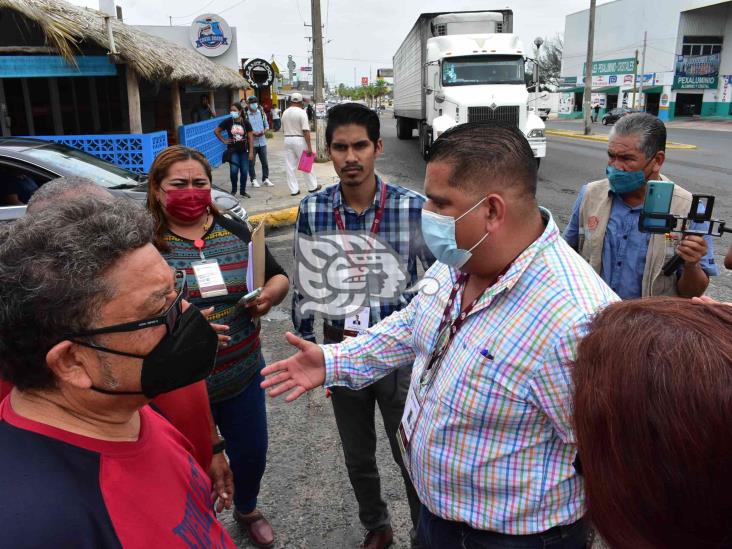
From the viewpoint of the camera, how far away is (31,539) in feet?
3.29

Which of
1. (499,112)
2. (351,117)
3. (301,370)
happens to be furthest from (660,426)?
(499,112)

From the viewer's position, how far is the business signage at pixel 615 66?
151ft

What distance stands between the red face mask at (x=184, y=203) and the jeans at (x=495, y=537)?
5.33ft

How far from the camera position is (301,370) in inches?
76.0

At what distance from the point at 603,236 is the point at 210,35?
21.3 metres

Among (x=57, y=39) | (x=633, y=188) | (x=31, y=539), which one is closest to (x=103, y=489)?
(x=31, y=539)

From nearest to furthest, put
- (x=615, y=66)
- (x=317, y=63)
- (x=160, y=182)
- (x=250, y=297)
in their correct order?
(x=250, y=297)
(x=160, y=182)
(x=317, y=63)
(x=615, y=66)

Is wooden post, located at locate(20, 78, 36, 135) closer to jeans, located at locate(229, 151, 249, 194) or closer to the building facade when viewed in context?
jeans, located at locate(229, 151, 249, 194)

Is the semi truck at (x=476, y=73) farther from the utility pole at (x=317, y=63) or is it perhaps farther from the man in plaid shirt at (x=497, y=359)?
the man in plaid shirt at (x=497, y=359)

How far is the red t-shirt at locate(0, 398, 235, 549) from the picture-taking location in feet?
3.40

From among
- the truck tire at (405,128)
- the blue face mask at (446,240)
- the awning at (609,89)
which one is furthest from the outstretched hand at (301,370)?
the awning at (609,89)

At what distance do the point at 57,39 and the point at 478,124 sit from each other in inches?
344

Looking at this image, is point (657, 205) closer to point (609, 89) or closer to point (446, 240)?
point (446, 240)

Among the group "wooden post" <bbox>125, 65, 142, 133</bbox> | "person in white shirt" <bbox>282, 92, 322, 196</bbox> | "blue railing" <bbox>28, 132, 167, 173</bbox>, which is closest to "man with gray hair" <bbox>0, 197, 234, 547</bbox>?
"blue railing" <bbox>28, 132, 167, 173</bbox>
